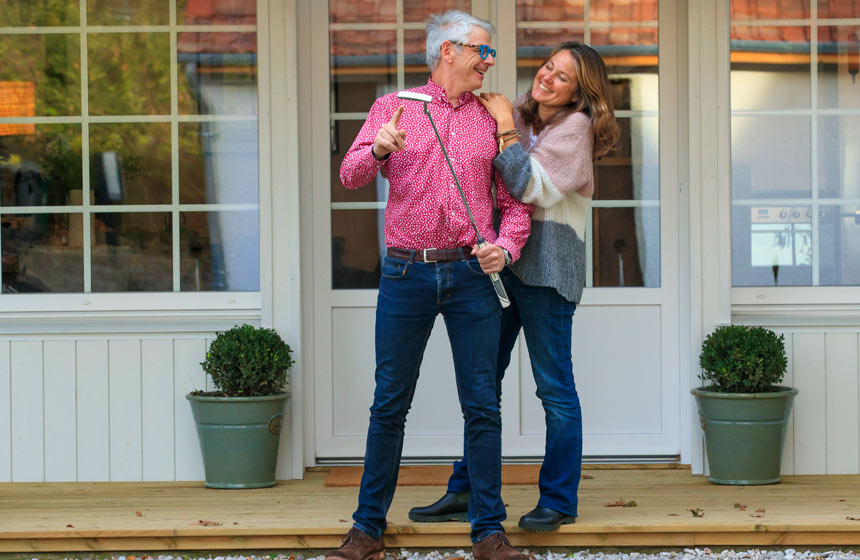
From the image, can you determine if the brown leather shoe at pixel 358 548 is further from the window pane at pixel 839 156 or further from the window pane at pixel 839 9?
the window pane at pixel 839 9

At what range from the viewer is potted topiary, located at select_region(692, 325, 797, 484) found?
13.6 feet

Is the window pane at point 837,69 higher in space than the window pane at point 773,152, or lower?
higher

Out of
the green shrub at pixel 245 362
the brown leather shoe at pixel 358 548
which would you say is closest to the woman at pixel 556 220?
the brown leather shoe at pixel 358 548

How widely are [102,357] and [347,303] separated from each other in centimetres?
Result: 104

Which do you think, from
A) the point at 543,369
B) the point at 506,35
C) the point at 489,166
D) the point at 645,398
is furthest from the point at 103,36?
the point at 645,398

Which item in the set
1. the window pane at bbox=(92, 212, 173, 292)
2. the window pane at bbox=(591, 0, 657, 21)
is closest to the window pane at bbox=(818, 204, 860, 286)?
the window pane at bbox=(591, 0, 657, 21)

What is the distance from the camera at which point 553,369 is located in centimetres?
338

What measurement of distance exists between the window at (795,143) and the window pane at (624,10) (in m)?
0.35

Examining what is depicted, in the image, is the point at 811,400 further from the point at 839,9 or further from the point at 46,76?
the point at 46,76

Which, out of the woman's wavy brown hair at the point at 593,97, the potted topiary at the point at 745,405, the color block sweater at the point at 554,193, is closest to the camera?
the color block sweater at the point at 554,193

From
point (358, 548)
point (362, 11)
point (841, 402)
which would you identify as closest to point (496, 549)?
point (358, 548)

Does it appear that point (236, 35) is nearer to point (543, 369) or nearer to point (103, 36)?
point (103, 36)

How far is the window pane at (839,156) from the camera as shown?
4570mm

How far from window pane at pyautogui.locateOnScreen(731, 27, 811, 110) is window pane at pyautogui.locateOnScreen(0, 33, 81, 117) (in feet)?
9.14
